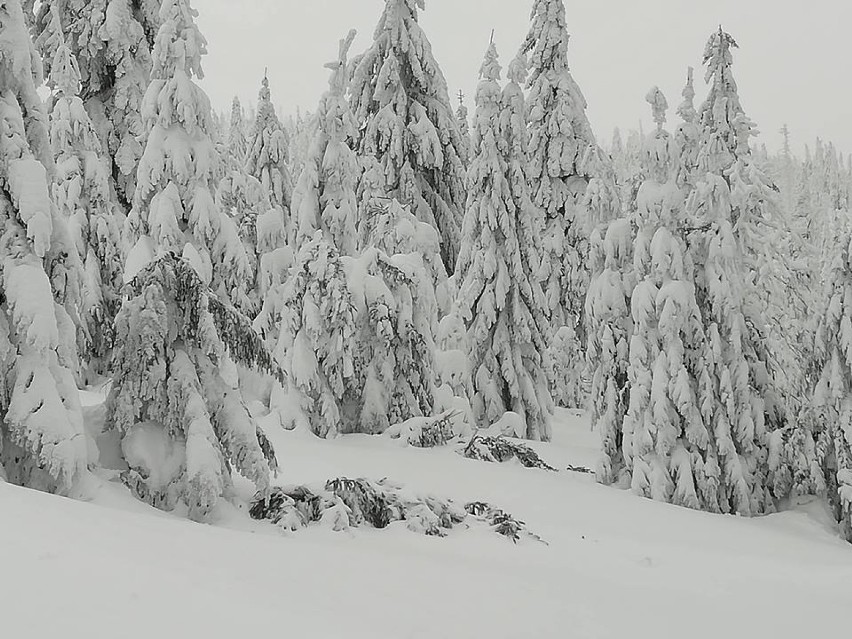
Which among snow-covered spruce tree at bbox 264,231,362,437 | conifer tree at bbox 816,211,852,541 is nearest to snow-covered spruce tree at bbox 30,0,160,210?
snow-covered spruce tree at bbox 264,231,362,437

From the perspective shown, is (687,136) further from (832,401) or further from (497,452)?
(497,452)

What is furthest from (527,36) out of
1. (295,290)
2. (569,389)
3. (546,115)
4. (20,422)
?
(20,422)

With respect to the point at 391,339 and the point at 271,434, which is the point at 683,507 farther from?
the point at 271,434

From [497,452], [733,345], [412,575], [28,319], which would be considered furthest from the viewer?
[733,345]

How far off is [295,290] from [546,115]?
43.8 feet

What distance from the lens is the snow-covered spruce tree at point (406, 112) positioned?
20.4 metres

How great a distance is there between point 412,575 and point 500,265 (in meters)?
13.8

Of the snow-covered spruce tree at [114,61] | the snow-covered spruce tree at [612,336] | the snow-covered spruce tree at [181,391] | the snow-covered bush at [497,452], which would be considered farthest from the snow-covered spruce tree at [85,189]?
the snow-covered spruce tree at [612,336]

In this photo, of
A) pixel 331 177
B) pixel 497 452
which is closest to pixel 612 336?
pixel 497 452

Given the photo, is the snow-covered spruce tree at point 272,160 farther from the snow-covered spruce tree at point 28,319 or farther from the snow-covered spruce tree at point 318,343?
the snow-covered spruce tree at point 28,319

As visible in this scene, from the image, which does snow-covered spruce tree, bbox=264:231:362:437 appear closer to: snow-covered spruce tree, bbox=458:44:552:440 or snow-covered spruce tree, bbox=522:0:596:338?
snow-covered spruce tree, bbox=458:44:552:440

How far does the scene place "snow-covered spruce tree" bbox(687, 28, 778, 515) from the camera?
39.9 ft

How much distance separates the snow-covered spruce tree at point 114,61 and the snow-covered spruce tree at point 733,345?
12.3 m

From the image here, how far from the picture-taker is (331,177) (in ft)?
48.9
